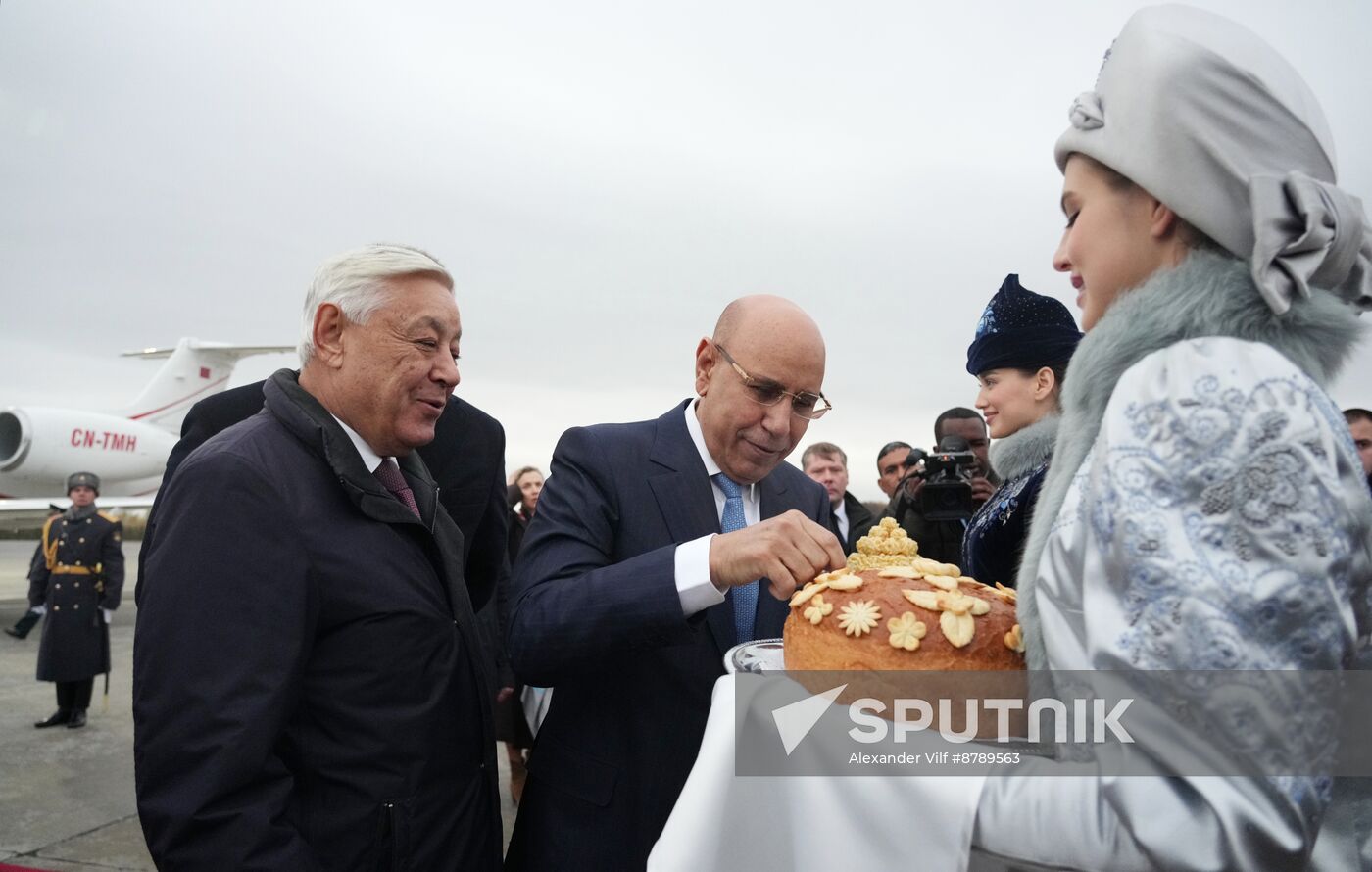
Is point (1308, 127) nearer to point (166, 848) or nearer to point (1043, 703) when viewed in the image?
point (1043, 703)

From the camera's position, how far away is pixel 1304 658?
0.91 metres

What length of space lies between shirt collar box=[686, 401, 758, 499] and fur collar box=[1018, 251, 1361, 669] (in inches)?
43.8

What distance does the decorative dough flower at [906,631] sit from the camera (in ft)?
3.98

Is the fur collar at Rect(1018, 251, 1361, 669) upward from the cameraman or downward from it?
downward

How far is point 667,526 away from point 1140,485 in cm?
125

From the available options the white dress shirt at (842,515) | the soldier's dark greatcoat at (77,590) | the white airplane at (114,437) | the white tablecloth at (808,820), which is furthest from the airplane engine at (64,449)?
the white tablecloth at (808,820)

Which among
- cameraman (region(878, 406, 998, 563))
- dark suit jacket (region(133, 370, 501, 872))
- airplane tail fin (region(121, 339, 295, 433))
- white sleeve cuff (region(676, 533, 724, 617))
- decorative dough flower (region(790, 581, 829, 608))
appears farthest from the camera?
airplane tail fin (region(121, 339, 295, 433))

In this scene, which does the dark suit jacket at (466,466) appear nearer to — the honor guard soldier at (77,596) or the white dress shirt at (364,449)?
the white dress shirt at (364,449)

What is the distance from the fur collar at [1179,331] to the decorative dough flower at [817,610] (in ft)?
0.88

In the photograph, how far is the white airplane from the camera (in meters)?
23.3

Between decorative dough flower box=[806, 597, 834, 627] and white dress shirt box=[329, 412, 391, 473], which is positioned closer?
decorative dough flower box=[806, 597, 834, 627]

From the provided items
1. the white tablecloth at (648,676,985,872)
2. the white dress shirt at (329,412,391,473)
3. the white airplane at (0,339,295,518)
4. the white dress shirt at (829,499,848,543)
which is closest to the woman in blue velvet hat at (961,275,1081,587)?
the white tablecloth at (648,676,985,872)

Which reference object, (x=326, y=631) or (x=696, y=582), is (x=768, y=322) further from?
(x=326, y=631)

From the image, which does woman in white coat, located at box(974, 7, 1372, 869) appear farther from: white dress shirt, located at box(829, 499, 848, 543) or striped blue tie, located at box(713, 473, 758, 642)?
white dress shirt, located at box(829, 499, 848, 543)
